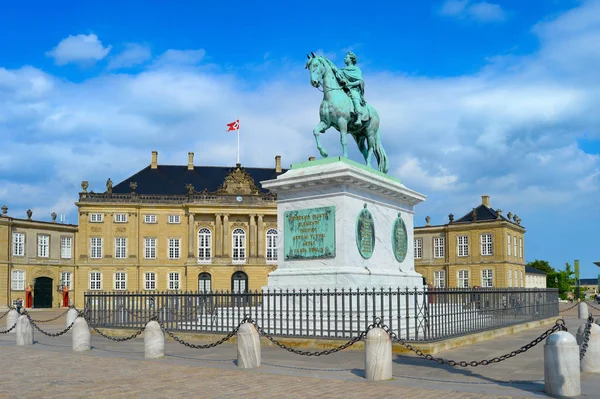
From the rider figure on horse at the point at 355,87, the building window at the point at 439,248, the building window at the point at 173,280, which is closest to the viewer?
the rider figure on horse at the point at 355,87

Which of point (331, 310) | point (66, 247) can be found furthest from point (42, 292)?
point (331, 310)

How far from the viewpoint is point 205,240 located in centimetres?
6506

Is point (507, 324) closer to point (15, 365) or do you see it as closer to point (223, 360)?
point (223, 360)

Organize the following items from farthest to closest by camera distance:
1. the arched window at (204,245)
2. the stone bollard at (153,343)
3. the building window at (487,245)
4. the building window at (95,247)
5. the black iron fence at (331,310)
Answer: the building window at (487,245) < the arched window at (204,245) < the building window at (95,247) < the black iron fence at (331,310) < the stone bollard at (153,343)

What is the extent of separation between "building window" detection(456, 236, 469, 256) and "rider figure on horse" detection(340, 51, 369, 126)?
54.4 metres

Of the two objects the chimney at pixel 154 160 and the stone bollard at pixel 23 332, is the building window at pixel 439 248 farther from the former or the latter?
the stone bollard at pixel 23 332

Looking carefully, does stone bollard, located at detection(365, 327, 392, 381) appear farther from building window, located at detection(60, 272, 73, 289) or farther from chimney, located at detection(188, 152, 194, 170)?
chimney, located at detection(188, 152, 194, 170)

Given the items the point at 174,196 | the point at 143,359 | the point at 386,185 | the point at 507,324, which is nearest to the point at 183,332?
the point at 143,359

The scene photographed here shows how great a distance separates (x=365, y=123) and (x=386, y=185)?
6.41 feet

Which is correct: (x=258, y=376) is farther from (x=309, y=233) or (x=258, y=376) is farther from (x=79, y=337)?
(x=79, y=337)

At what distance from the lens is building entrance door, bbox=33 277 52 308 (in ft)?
188

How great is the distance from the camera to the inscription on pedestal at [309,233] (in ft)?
45.6

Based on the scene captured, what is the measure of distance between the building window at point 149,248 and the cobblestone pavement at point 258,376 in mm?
51992

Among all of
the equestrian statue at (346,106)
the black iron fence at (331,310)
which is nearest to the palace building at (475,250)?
the black iron fence at (331,310)
